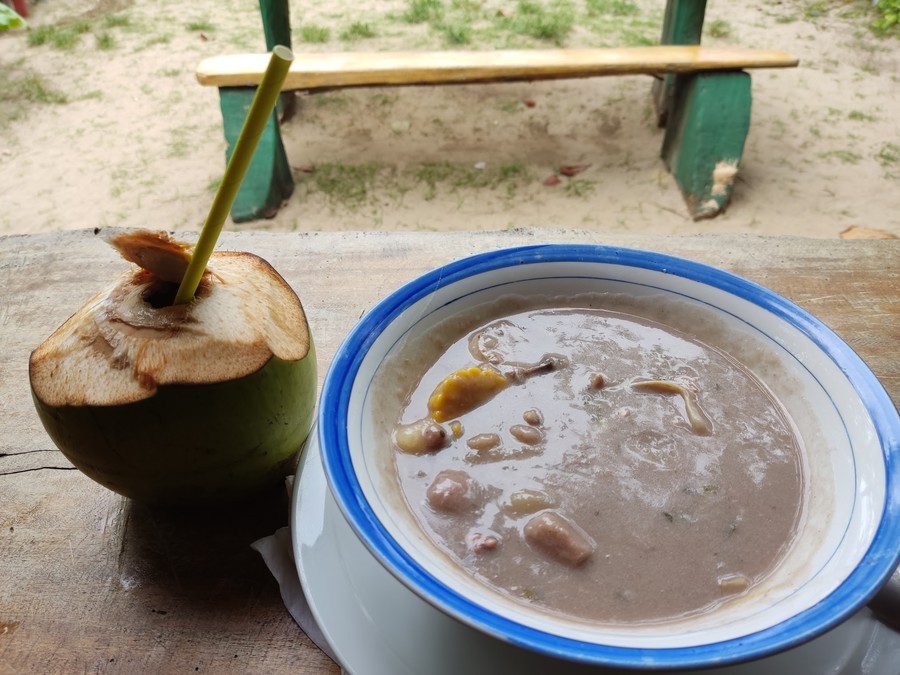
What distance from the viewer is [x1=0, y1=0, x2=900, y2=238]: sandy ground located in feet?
11.7

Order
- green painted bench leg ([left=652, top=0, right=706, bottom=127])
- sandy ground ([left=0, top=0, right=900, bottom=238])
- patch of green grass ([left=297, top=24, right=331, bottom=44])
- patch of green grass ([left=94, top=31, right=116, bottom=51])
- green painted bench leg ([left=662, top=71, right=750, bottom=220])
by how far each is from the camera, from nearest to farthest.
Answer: green painted bench leg ([left=662, top=71, right=750, bottom=220]) < sandy ground ([left=0, top=0, right=900, bottom=238]) < green painted bench leg ([left=652, top=0, right=706, bottom=127]) < patch of green grass ([left=297, top=24, right=331, bottom=44]) < patch of green grass ([left=94, top=31, right=116, bottom=51])

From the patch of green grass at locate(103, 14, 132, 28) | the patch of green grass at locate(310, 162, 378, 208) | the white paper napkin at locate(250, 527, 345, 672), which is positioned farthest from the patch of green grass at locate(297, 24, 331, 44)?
the white paper napkin at locate(250, 527, 345, 672)

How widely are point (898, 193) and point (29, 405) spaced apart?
3.93 metres

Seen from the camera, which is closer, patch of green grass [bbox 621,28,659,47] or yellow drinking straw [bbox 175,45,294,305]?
yellow drinking straw [bbox 175,45,294,305]

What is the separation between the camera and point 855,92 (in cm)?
455

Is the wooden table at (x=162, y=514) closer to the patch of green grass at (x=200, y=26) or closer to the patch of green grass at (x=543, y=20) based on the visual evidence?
the patch of green grass at (x=543, y=20)

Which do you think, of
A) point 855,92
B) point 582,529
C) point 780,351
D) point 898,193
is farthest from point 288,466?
point 855,92

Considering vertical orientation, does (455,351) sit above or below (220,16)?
above

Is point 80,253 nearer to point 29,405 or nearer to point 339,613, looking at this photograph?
point 29,405

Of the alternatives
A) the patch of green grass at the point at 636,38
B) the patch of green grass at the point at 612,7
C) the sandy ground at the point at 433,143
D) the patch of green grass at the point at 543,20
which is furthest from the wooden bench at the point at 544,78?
the patch of green grass at the point at 612,7

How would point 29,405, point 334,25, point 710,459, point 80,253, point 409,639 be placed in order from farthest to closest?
point 334,25
point 80,253
point 29,405
point 710,459
point 409,639

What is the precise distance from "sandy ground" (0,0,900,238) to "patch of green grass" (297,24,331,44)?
0.08m

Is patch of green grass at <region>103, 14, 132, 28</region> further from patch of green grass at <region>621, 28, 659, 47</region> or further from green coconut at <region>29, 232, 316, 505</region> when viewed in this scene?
green coconut at <region>29, 232, 316, 505</region>

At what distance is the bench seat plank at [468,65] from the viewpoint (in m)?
3.26
